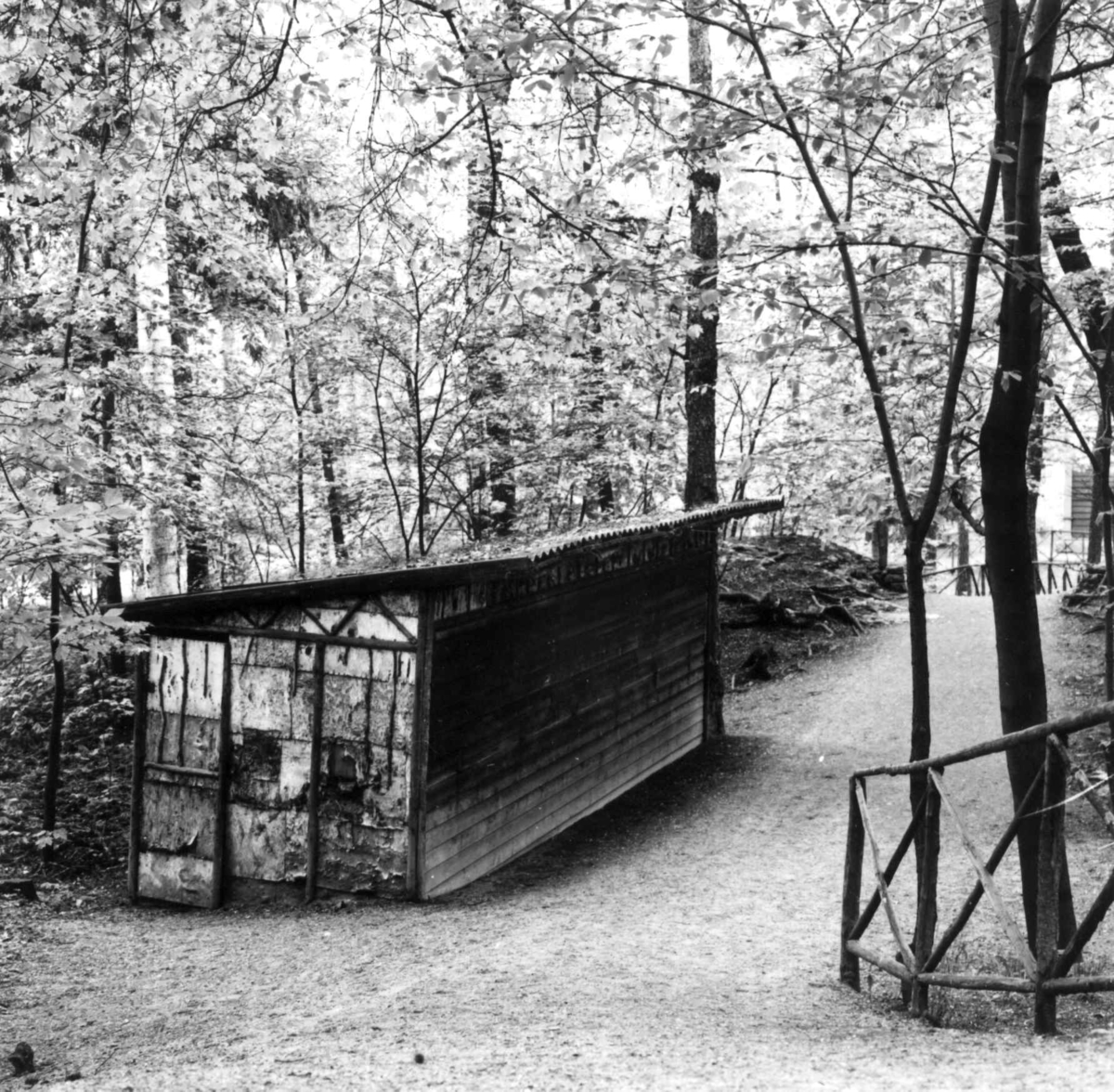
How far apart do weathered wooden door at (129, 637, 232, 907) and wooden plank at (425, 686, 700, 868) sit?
2168mm

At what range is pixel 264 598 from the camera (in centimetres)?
952

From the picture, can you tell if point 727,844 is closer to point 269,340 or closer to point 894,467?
point 894,467

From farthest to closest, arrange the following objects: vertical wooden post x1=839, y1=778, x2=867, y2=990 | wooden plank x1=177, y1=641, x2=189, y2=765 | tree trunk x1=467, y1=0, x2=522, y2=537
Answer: tree trunk x1=467, y1=0, x2=522, y2=537
wooden plank x1=177, y1=641, x2=189, y2=765
vertical wooden post x1=839, y1=778, x2=867, y2=990

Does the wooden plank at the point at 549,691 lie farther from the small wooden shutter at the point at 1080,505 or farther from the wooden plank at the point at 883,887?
the small wooden shutter at the point at 1080,505

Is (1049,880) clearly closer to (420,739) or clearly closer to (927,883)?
(927,883)

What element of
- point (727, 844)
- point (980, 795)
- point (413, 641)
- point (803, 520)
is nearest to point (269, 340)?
point (413, 641)

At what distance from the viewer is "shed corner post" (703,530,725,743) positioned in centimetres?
1619

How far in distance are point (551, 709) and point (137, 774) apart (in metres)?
4.27

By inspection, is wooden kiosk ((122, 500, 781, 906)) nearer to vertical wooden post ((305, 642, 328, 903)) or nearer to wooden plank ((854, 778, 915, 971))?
vertical wooden post ((305, 642, 328, 903))

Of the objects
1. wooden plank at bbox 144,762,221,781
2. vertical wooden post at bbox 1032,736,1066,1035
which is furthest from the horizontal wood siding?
vertical wooden post at bbox 1032,736,1066,1035

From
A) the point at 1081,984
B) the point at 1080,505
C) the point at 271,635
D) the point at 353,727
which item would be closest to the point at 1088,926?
the point at 1081,984

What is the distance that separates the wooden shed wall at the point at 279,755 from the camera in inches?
368

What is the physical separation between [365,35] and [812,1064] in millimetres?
5847

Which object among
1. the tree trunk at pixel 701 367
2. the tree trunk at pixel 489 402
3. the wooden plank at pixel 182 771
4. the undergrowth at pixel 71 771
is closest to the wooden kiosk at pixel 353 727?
the wooden plank at pixel 182 771
